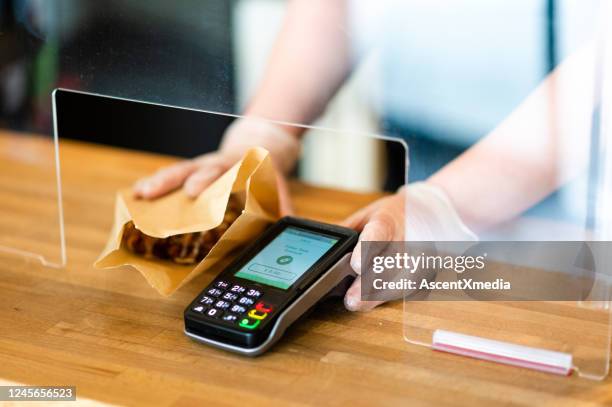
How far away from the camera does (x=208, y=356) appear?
69cm

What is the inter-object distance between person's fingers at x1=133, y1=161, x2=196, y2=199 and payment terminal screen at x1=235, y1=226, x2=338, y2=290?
155 mm

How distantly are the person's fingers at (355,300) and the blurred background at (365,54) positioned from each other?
10 centimetres

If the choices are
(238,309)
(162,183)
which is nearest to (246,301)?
(238,309)

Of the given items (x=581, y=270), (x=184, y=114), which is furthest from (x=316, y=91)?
(x=184, y=114)

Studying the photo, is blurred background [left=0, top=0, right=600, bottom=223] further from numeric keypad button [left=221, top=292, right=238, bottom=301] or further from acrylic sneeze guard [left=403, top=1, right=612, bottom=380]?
numeric keypad button [left=221, top=292, right=238, bottom=301]

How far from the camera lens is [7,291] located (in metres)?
0.80

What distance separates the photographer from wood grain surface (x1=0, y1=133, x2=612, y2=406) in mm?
643

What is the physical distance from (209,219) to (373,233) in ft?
0.47

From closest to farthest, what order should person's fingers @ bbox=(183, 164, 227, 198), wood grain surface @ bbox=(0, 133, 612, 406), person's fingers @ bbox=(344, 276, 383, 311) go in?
wood grain surface @ bbox=(0, 133, 612, 406), person's fingers @ bbox=(344, 276, 383, 311), person's fingers @ bbox=(183, 164, 227, 198)

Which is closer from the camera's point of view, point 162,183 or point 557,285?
point 557,285

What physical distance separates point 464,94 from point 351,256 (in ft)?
0.53

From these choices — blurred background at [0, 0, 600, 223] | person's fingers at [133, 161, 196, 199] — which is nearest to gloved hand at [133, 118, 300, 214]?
person's fingers at [133, 161, 196, 199]

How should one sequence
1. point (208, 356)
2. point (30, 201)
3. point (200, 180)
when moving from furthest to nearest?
point (30, 201), point (200, 180), point (208, 356)

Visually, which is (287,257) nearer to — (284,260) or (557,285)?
(284,260)
